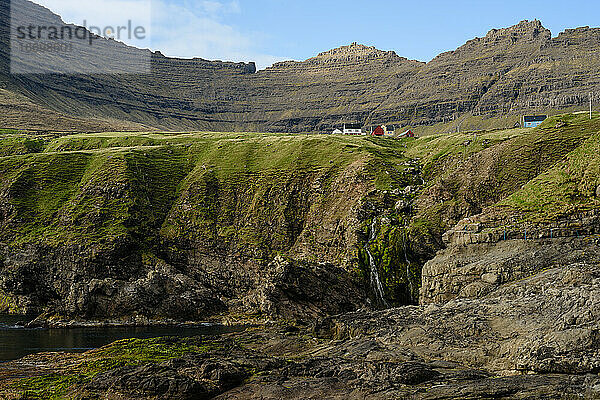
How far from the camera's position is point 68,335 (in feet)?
238

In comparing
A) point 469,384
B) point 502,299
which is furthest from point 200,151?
point 469,384

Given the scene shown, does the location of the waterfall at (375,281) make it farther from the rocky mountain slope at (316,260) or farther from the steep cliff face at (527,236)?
the steep cliff face at (527,236)

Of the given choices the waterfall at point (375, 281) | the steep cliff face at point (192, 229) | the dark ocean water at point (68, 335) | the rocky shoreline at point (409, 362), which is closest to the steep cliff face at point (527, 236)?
the rocky shoreline at point (409, 362)

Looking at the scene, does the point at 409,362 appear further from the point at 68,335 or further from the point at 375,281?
the point at 68,335

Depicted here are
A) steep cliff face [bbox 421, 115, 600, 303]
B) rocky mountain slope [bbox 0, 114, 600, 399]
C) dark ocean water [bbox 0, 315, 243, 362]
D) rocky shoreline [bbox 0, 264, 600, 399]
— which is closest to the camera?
rocky shoreline [bbox 0, 264, 600, 399]

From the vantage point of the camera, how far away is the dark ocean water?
6284 centimetres

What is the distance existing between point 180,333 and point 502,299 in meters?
42.5

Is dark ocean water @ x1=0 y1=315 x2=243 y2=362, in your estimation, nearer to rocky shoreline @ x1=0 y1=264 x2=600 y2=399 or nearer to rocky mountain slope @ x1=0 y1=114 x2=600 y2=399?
rocky mountain slope @ x1=0 y1=114 x2=600 y2=399

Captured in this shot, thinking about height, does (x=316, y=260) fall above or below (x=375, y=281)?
above

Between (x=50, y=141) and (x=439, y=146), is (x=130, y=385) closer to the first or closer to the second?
(x=439, y=146)

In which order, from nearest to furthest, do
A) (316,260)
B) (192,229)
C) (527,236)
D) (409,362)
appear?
(409,362)
(527,236)
(316,260)
(192,229)

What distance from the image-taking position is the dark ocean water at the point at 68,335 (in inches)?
2474

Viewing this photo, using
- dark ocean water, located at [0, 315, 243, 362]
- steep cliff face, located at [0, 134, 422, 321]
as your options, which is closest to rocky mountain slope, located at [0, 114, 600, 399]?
steep cliff face, located at [0, 134, 422, 321]

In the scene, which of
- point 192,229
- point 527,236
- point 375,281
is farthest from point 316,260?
point 527,236
